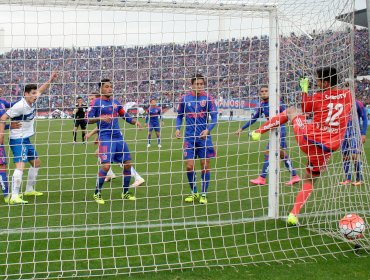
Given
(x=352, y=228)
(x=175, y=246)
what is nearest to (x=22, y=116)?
(x=175, y=246)

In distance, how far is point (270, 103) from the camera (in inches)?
265

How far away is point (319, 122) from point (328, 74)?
1.99 ft

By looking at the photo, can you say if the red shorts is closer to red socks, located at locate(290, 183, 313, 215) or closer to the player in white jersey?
red socks, located at locate(290, 183, 313, 215)

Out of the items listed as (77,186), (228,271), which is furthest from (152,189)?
(228,271)

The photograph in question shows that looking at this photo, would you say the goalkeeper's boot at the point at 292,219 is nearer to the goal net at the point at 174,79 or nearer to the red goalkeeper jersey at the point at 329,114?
the goal net at the point at 174,79

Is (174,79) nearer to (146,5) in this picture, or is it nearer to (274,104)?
(146,5)

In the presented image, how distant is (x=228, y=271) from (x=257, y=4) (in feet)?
11.0

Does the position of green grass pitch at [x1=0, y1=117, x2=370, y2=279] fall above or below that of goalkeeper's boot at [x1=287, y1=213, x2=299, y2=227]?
below

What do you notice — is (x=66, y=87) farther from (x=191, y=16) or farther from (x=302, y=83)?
(x=302, y=83)

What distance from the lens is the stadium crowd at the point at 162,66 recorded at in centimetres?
588

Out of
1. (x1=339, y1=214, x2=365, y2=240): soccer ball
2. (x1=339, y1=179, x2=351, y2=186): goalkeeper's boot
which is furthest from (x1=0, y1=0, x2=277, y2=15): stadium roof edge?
(x1=339, y1=214, x2=365, y2=240): soccer ball

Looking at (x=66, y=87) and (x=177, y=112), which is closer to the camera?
(x=66, y=87)

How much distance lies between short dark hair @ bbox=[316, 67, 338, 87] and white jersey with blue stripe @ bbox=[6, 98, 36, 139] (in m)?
4.02

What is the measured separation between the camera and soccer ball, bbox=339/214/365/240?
551 centimetres
